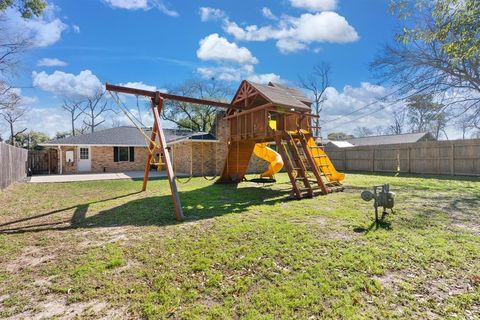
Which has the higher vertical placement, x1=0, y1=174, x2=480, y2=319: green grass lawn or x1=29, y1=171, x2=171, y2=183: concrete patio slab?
x1=29, y1=171, x2=171, y2=183: concrete patio slab

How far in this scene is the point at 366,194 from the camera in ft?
16.8

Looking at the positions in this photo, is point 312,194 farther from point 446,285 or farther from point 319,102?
point 319,102

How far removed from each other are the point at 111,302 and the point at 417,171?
695 inches

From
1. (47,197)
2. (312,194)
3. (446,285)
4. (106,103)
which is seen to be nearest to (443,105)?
(312,194)

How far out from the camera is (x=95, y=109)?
39.8 meters

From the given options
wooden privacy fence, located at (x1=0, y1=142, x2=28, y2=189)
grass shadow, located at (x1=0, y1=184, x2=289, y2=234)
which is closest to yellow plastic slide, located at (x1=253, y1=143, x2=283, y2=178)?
grass shadow, located at (x1=0, y1=184, x2=289, y2=234)

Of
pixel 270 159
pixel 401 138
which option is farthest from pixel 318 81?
pixel 270 159

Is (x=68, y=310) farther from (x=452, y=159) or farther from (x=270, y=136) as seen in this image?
(x=452, y=159)

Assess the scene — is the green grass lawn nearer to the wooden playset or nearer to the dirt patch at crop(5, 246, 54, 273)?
the dirt patch at crop(5, 246, 54, 273)

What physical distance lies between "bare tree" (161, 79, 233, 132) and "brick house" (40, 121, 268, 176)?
11017mm

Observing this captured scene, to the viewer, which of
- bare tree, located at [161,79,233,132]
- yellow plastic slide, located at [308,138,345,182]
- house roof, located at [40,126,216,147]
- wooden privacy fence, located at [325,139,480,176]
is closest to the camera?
yellow plastic slide, located at [308,138,345,182]

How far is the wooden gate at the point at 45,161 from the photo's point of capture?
2000 cm

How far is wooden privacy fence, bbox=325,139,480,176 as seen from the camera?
13.2 m

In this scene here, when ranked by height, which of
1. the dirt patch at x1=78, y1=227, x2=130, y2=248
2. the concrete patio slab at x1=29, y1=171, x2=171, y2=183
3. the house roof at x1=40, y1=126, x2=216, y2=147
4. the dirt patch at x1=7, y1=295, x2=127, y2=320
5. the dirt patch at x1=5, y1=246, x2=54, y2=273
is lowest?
the dirt patch at x1=7, y1=295, x2=127, y2=320
